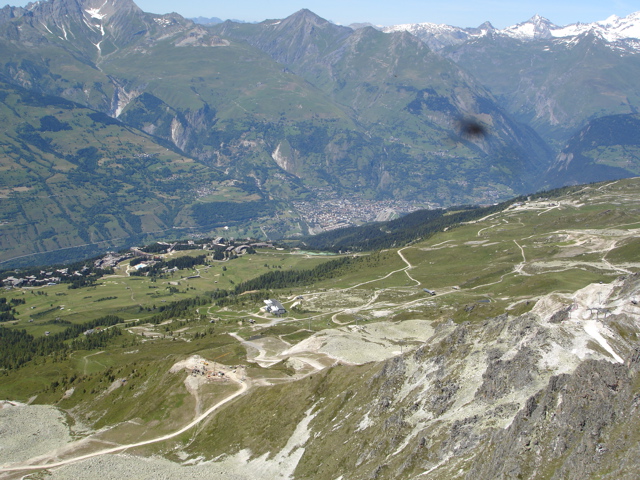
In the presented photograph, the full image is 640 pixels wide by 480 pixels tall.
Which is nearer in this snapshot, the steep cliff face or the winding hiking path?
the steep cliff face

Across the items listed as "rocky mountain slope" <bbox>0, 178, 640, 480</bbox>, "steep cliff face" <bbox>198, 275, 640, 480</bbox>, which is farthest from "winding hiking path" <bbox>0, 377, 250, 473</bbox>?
"steep cliff face" <bbox>198, 275, 640, 480</bbox>

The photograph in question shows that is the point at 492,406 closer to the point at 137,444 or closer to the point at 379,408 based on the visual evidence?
the point at 379,408

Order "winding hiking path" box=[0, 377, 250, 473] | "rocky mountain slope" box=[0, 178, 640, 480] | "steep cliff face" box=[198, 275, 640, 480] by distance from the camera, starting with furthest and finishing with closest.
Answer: "winding hiking path" box=[0, 377, 250, 473]
"rocky mountain slope" box=[0, 178, 640, 480]
"steep cliff face" box=[198, 275, 640, 480]

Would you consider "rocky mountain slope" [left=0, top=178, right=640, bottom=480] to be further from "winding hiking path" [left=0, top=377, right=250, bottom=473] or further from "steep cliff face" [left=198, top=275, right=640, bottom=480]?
"winding hiking path" [left=0, top=377, right=250, bottom=473]

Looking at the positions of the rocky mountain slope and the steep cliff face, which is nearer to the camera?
the steep cliff face

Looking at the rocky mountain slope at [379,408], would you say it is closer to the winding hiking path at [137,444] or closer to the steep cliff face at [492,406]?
the steep cliff face at [492,406]

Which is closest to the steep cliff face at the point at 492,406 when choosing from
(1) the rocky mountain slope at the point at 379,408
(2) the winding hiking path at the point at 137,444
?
(1) the rocky mountain slope at the point at 379,408

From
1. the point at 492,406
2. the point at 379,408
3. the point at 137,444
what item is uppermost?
the point at 492,406

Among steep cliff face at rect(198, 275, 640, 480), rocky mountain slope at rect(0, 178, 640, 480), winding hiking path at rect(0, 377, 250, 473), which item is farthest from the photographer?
winding hiking path at rect(0, 377, 250, 473)

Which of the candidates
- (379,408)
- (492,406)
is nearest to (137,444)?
(379,408)

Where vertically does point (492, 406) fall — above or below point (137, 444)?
above

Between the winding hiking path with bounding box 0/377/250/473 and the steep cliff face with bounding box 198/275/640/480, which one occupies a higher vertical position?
the steep cliff face with bounding box 198/275/640/480
